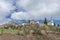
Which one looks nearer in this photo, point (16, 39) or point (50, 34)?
point (16, 39)

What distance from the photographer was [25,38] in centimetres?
2995

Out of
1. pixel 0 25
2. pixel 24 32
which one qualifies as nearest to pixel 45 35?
pixel 24 32

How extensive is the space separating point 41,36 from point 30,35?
200 centimetres

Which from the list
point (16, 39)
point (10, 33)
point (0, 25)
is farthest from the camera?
point (0, 25)

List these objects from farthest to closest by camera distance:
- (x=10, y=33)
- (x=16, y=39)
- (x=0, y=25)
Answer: (x=0, y=25), (x=10, y=33), (x=16, y=39)

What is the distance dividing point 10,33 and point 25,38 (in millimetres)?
3312

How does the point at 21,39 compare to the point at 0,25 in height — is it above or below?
below

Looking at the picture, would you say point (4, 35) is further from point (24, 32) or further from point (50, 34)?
point (50, 34)

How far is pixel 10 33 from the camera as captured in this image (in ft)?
104

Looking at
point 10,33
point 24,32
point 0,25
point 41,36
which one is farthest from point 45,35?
point 0,25

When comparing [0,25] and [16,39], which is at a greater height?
[0,25]

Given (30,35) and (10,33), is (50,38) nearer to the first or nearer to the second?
(30,35)

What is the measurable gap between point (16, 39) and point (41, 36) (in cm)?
473

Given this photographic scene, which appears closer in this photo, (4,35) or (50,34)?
(4,35)
